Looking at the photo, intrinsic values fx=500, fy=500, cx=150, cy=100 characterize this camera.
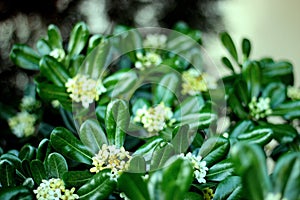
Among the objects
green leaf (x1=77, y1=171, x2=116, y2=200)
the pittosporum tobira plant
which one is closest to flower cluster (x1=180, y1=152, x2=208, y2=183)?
the pittosporum tobira plant

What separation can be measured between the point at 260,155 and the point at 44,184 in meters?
0.28

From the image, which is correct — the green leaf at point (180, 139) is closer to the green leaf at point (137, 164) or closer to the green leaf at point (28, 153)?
the green leaf at point (137, 164)

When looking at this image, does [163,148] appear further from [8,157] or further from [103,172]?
[8,157]

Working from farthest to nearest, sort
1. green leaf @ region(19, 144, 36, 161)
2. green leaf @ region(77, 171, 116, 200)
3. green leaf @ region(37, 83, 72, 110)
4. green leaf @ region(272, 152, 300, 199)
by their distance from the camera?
green leaf @ region(37, 83, 72, 110), green leaf @ region(19, 144, 36, 161), green leaf @ region(77, 171, 116, 200), green leaf @ region(272, 152, 300, 199)

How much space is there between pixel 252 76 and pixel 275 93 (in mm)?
58

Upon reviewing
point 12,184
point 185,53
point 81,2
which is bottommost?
point 12,184

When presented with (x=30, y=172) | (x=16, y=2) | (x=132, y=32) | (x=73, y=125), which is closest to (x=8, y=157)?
(x=30, y=172)

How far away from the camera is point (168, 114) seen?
0.76 meters

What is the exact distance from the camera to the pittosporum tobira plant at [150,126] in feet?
1.54

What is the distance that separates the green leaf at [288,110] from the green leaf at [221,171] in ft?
0.81

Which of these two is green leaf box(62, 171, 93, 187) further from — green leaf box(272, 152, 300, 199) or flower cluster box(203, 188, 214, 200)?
green leaf box(272, 152, 300, 199)

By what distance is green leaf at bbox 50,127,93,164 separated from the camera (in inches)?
24.6

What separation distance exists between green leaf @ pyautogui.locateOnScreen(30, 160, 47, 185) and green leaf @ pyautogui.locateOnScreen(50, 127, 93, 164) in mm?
31

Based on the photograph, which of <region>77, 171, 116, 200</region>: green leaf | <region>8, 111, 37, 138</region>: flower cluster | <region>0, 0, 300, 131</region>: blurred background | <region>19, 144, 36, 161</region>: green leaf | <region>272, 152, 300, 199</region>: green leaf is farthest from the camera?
<region>0, 0, 300, 131</region>: blurred background
